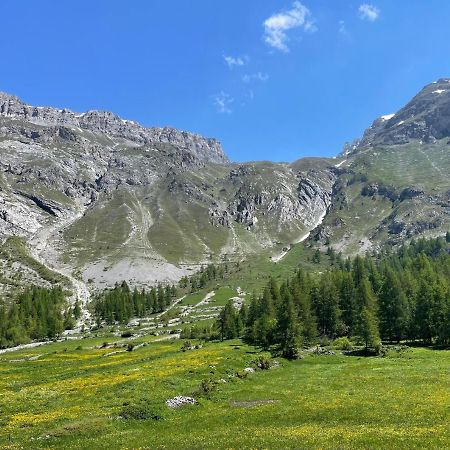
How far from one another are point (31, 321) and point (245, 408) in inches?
5387

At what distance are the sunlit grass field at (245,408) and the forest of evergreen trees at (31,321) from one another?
9016 centimetres

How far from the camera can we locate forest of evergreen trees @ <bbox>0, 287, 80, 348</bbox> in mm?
138125

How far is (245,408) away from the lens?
36.2m

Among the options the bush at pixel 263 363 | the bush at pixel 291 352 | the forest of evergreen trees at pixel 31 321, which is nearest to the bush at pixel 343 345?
the bush at pixel 291 352

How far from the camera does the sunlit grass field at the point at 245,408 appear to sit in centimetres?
2653

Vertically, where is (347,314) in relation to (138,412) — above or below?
below

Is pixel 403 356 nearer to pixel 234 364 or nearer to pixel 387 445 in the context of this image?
pixel 234 364

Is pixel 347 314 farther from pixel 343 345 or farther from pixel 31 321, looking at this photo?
pixel 31 321

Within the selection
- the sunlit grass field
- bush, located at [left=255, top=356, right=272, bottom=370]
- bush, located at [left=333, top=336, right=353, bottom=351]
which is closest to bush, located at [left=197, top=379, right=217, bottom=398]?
the sunlit grass field

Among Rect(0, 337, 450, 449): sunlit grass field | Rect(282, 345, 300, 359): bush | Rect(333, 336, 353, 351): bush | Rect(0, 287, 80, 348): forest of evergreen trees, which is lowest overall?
Rect(333, 336, 353, 351): bush

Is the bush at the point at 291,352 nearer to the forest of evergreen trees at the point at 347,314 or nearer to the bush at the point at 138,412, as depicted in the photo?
the forest of evergreen trees at the point at 347,314

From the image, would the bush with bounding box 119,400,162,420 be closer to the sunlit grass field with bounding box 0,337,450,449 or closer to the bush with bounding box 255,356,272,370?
the sunlit grass field with bounding box 0,337,450,449

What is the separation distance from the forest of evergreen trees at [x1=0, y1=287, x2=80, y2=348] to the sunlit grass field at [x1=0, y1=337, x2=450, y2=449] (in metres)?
90.2

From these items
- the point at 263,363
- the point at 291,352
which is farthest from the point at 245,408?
the point at 291,352
